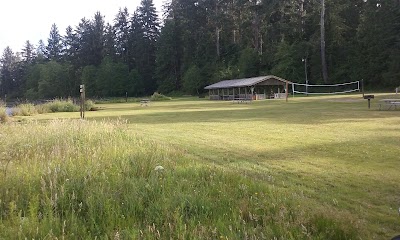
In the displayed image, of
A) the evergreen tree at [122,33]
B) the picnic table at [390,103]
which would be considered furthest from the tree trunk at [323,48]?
the evergreen tree at [122,33]

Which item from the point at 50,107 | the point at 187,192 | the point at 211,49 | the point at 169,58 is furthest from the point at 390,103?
the point at 169,58

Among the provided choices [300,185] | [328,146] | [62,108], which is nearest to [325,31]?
[62,108]

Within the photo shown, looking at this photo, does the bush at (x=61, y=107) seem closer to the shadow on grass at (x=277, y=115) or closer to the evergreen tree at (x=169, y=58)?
the shadow on grass at (x=277, y=115)

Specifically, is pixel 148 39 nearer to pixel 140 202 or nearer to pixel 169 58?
pixel 169 58

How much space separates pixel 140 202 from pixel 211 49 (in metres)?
82.8

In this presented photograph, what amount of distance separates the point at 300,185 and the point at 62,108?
36.1m

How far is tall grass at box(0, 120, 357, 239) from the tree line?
54409 millimetres

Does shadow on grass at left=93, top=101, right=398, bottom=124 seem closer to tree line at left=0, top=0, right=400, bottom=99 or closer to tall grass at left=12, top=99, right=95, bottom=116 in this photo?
tall grass at left=12, top=99, right=95, bottom=116

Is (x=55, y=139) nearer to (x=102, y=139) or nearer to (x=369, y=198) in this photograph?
(x=102, y=139)

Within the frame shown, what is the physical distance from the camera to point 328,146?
1059cm

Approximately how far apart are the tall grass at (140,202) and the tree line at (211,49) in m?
54.4

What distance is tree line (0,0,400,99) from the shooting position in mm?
59469

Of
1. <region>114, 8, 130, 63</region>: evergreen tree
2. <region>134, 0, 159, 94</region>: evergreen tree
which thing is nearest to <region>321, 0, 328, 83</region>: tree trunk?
<region>134, 0, 159, 94</region>: evergreen tree

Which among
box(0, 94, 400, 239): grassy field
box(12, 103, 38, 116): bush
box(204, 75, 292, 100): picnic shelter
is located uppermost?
box(204, 75, 292, 100): picnic shelter
